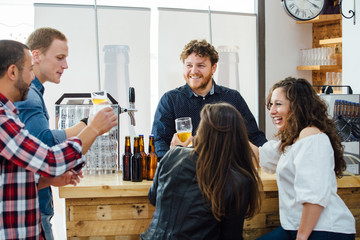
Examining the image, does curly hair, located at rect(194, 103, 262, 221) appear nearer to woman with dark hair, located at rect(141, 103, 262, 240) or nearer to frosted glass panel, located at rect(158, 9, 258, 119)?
woman with dark hair, located at rect(141, 103, 262, 240)

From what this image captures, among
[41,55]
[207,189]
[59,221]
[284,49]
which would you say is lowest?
[59,221]

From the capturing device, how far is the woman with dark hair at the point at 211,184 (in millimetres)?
1657

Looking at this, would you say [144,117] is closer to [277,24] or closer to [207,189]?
[277,24]

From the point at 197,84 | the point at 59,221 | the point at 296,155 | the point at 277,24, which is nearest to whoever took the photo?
the point at 296,155

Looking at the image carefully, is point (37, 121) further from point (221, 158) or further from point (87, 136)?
point (221, 158)

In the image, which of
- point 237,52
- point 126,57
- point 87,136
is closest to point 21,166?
point 87,136

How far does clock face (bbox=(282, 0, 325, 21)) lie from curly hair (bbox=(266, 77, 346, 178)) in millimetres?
1884

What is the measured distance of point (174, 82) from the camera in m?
5.07

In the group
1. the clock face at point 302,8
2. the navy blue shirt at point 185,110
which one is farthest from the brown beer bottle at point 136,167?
the clock face at point 302,8

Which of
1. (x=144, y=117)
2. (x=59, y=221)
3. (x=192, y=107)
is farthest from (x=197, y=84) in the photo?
(x=59, y=221)

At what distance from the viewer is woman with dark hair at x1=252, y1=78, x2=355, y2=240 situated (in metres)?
1.90

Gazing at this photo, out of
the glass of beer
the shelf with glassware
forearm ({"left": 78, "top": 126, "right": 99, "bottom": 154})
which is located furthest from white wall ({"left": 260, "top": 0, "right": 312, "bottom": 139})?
forearm ({"left": 78, "top": 126, "right": 99, "bottom": 154})

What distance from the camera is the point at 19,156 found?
57.4 inches

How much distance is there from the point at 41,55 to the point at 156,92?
2.91 meters
